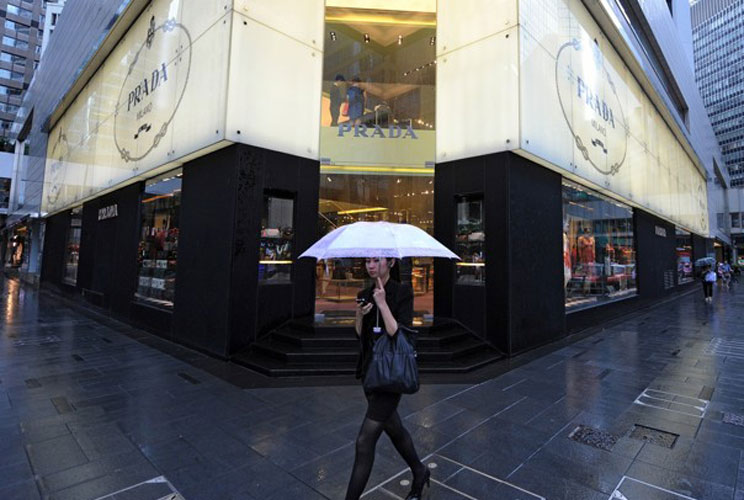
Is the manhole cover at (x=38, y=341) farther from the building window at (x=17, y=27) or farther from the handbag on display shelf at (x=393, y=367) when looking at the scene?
the building window at (x=17, y=27)

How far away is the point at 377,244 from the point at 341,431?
2.07 metres

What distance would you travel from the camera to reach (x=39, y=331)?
7602mm

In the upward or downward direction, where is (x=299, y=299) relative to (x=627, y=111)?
downward

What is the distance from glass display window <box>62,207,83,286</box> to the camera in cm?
Answer: 1342

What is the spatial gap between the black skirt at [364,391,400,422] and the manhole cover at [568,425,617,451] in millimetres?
2096

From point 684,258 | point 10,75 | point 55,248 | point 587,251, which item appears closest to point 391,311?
point 587,251

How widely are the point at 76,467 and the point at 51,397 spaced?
1.94 metres

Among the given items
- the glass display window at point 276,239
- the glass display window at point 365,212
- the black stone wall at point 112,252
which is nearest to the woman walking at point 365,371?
the glass display window at point 276,239

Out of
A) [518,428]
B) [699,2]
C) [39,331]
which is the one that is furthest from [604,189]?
[699,2]

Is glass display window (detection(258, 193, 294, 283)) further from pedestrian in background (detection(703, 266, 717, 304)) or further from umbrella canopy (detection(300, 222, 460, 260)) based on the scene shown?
pedestrian in background (detection(703, 266, 717, 304))

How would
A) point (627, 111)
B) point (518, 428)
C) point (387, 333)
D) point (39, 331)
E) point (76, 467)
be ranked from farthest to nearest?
point (627, 111), point (39, 331), point (518, 428), point (76, 467), point (387, 333)

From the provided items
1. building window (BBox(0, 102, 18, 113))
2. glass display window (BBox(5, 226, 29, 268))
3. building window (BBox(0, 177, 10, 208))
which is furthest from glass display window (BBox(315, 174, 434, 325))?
building window (BBox(0, 102, 18, 113))

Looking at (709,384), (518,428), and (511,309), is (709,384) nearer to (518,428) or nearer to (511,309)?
(511,309)

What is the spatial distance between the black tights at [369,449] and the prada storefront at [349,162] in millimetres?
3233
